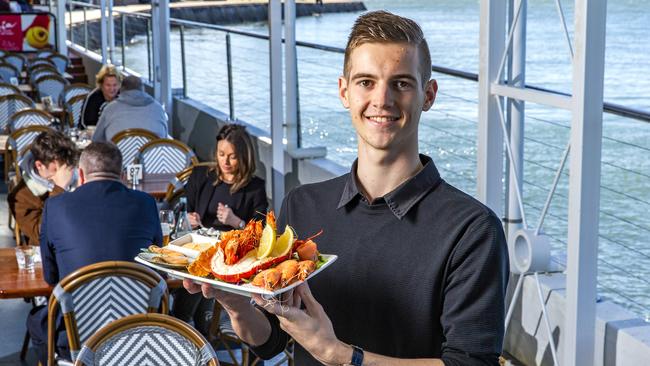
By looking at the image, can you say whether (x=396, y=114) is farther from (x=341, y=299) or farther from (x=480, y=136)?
(x=480, y=136)

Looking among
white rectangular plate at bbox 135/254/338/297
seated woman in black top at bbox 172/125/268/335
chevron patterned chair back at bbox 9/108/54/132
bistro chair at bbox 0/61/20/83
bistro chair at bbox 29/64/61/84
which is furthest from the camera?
bistro chair at bbox 0/61/20/83

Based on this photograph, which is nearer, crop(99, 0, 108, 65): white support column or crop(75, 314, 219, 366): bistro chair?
crop(75, 314, 219, 366): bistro chair

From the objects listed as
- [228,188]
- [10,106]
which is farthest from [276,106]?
[10,106]

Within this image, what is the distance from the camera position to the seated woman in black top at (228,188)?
5.37 meters

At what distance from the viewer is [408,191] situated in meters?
1.53

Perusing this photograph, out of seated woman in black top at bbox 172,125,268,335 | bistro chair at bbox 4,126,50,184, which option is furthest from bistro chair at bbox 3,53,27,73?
seated woman in black top at bbox 172,125,268,335

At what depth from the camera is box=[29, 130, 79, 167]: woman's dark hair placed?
5219mm

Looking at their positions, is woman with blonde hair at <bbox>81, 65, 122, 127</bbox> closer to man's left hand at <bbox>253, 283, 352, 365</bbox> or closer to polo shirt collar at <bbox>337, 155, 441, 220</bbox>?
polo shirt collar at <bbox>337, 155, 441, 220</bbox>

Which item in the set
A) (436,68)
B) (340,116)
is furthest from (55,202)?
(340,116)

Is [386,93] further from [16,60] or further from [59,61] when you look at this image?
[16,60]

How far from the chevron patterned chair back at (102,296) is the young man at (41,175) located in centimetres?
144

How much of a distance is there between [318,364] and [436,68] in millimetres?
3690

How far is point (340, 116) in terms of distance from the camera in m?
8.59

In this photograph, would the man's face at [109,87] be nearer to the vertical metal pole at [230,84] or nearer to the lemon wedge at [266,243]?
the vertical metal pole at [230,84]
